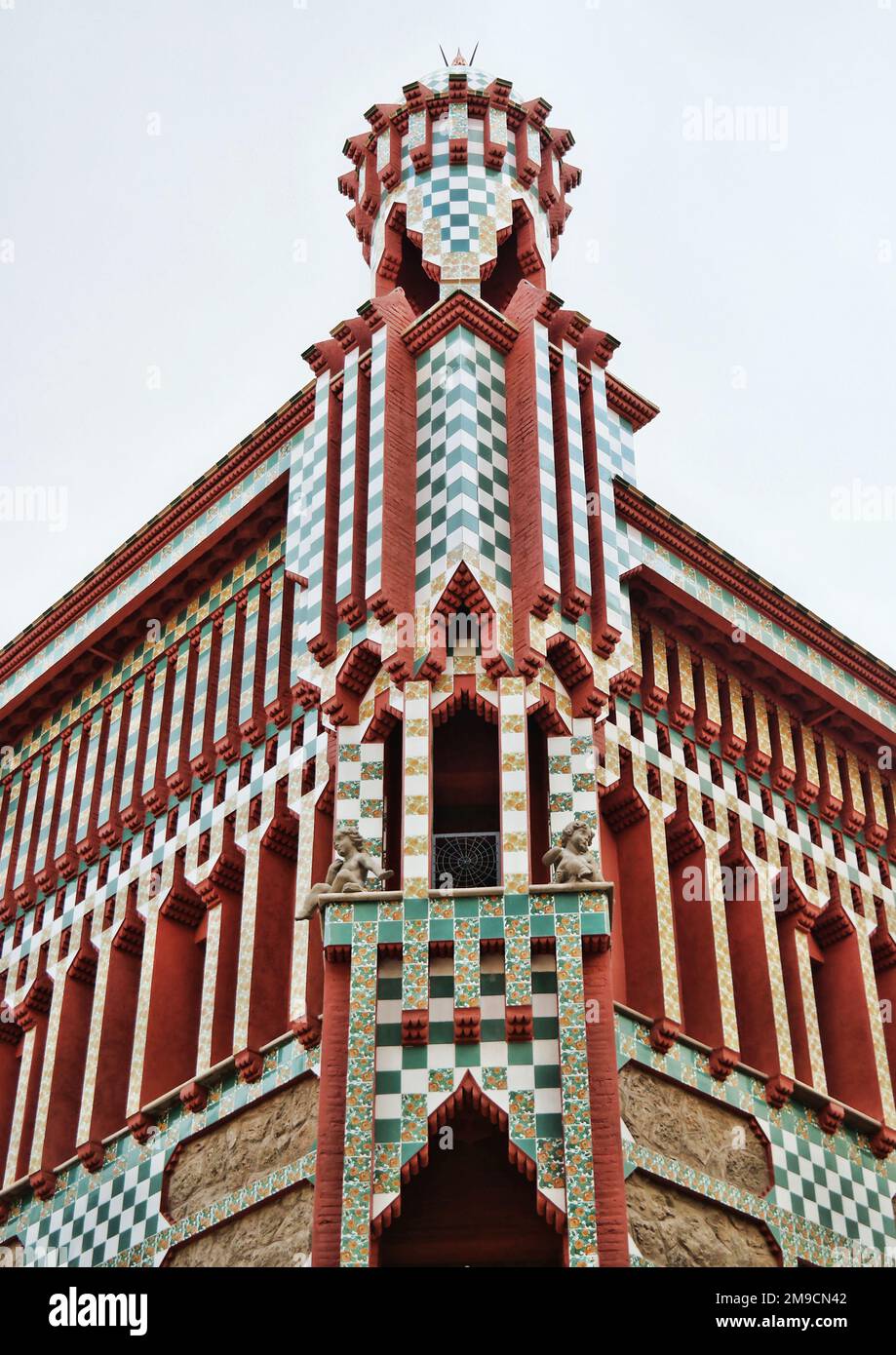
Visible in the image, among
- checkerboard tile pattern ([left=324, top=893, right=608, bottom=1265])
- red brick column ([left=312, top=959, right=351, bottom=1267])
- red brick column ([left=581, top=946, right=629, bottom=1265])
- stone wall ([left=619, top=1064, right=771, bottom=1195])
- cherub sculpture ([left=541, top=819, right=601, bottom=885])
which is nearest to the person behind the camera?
red brick column ([left=581, top=946, right=629, bottom=1265])

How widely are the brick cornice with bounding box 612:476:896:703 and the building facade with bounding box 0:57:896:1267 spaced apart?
3cm

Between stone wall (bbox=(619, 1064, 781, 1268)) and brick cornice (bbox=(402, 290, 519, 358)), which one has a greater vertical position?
brick cornice (bbox=(402, 290, 519, 358))

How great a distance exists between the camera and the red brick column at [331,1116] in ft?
45.3

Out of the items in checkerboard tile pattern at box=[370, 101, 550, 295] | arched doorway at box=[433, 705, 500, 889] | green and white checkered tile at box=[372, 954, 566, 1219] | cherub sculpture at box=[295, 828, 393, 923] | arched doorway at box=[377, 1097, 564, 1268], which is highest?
checkerboard tile pattern at box=[370, 101, 550, 295]

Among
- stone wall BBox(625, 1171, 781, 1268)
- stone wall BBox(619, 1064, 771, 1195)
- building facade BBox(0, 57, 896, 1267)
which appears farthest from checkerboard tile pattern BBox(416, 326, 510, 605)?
stone wall BBox(625, 1171, 781, 1268)

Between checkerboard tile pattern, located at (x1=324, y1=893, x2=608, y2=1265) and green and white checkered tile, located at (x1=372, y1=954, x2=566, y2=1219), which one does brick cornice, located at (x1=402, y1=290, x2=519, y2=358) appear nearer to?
checkerboard tile pattern, located at (x1=324, y1=893, x2=608, y2=1265)

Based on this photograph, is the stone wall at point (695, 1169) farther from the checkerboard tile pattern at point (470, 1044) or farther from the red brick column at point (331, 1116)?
the red brick column at point (331, 1116)

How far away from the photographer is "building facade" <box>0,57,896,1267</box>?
14.5m

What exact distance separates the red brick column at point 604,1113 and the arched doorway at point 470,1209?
1.95 ft

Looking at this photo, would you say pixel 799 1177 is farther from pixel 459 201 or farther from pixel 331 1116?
pixel 459 201

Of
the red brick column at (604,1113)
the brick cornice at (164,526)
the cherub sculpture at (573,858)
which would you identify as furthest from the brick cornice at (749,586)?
the red brick column at (604,1113)

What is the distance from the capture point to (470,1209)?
47.1ft

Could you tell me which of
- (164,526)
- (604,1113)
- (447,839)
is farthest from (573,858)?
(164,526)
